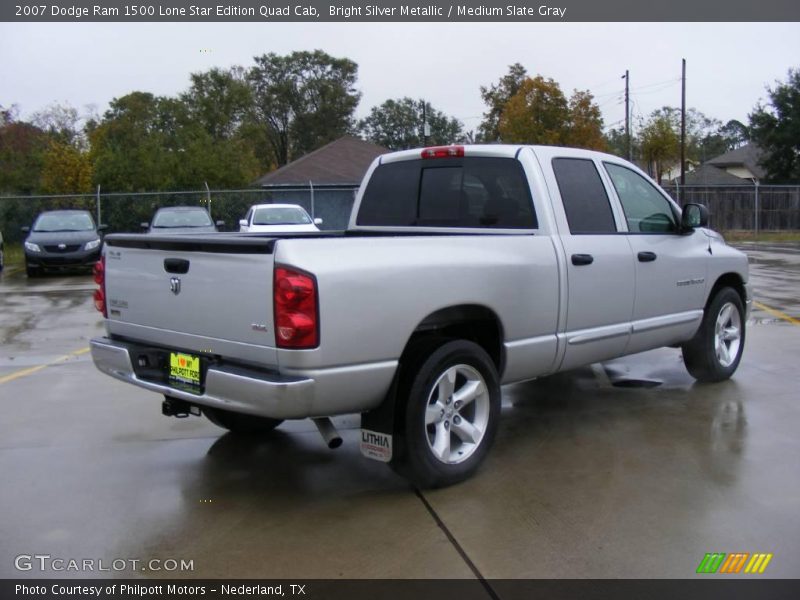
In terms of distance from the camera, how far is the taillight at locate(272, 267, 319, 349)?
3758 millimetres

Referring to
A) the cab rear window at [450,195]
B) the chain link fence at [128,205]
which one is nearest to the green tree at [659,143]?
the chain link fence at [128,205]

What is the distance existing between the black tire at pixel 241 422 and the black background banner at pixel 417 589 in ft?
6.34

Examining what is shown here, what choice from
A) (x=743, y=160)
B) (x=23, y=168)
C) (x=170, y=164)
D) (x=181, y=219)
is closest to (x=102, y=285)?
(x=181, y=219)

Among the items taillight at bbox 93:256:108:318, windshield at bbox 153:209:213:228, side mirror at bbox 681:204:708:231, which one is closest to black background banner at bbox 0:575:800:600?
taillight at bbox 93:256:108:318

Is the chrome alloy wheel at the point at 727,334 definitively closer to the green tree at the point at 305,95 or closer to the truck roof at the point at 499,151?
the truck roof at the point at 499,151

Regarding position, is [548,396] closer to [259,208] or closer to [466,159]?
[466,159]

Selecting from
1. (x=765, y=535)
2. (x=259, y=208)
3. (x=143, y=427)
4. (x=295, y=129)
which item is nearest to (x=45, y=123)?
(x=295, y=129)

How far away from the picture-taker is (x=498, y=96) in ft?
179

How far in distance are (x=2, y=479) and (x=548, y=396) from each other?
4149 mm

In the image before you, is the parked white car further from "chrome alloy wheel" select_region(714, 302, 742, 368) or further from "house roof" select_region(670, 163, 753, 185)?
"house roof" select_region(670, 163, 753, 185)

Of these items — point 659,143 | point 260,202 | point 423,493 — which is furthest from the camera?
point 659,143

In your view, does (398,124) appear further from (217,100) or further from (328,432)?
(328,432)

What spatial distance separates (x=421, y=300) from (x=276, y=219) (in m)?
15.5

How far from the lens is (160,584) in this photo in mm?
3461
